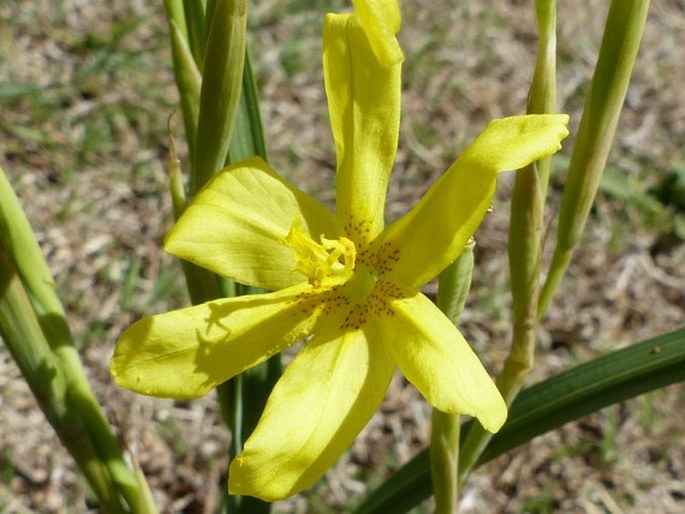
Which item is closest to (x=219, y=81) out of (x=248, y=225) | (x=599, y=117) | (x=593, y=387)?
(x=248, y=225)

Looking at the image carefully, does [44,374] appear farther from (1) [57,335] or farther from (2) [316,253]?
(2) [316,253]

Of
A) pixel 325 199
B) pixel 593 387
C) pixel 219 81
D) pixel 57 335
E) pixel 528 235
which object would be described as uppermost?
pixel 219 81

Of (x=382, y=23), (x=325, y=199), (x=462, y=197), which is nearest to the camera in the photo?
(x=382, y=23)

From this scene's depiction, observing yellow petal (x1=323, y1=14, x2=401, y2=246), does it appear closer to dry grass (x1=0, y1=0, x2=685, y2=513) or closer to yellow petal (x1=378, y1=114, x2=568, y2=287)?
yellow petal (x1=378, y1=114, x2=568, y2=287)

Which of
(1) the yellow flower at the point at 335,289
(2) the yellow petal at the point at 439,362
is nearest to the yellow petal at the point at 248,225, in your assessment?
(1) the yellow flower at the point at 335,289

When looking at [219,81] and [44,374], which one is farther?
[44,374]

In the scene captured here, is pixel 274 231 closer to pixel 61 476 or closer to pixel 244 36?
pixel 244 36
